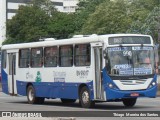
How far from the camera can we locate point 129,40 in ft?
78.4

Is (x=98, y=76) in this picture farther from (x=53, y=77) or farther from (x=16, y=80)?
(x=16, y=80)

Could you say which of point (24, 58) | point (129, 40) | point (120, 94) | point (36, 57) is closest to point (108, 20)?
point (24, 58)

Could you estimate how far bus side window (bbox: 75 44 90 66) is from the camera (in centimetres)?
2438

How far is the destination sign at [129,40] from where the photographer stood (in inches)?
930

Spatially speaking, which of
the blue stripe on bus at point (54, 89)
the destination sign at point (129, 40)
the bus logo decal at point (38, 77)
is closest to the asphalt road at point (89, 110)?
the blue stripe on bus at point (54, 89)

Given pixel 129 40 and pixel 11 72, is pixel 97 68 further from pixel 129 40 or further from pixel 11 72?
pixel 11 72

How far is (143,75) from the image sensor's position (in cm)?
2352

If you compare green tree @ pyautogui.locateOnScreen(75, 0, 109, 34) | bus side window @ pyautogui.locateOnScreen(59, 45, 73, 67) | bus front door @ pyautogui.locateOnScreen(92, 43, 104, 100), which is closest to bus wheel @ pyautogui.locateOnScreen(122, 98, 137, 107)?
bus front door @ pyautogui.locateOnScreen(92, 43, 104, 100)

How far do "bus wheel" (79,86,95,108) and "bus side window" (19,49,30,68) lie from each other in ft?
17.3

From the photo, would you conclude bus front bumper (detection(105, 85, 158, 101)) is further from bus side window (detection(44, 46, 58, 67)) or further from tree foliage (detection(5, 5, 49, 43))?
tree foliage (detection(5, 5, 49, 43))

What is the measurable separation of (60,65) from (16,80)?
4.63 m

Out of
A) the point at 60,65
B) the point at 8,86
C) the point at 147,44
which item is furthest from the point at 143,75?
the point at 8,86

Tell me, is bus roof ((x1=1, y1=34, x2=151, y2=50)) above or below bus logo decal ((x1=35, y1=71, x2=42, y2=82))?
above

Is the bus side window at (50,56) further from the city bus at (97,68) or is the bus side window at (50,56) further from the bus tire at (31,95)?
the bus tire at (31,95)
